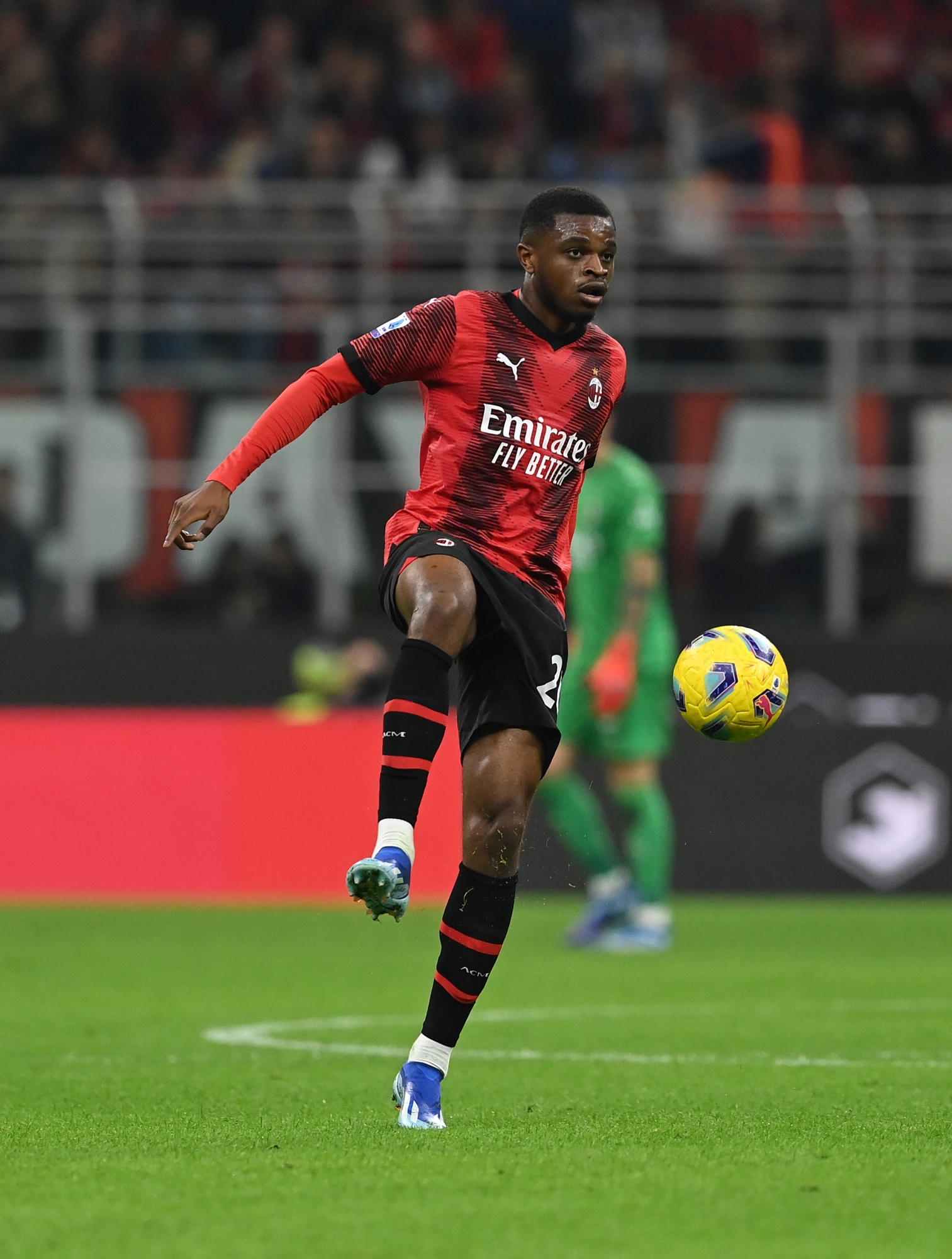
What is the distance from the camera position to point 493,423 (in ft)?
17.4

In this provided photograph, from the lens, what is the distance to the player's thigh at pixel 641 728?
34.9 ft

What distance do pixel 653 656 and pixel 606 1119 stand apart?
225 inches

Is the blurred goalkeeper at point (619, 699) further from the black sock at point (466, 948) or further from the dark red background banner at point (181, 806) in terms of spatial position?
the black sock at point (466, 948)

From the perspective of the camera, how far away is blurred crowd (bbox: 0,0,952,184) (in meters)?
17.5

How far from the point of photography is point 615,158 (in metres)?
17.8

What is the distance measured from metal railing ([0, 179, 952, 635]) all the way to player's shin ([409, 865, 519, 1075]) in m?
10.1

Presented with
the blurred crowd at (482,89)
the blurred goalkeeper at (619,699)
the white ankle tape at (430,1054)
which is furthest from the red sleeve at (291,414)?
the blurred crowd at (482,89)

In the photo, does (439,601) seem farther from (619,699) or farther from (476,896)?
(619,699)

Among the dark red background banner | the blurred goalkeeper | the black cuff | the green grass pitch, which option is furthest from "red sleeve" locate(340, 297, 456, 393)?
the dark red background banner

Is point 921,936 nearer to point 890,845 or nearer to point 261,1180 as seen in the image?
point 890,845

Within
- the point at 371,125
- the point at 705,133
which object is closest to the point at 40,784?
the point at 371,125

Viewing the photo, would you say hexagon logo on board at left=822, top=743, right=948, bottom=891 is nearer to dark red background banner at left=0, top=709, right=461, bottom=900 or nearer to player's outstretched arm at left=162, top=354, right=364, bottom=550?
dark red background banner at left=0, top=709, right=461, bottom=900

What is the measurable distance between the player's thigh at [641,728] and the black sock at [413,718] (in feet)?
18.7

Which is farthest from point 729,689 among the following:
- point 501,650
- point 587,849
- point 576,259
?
point 587,849
